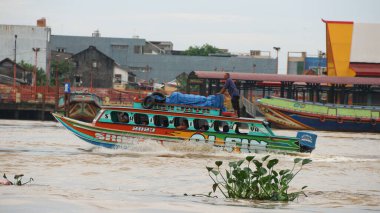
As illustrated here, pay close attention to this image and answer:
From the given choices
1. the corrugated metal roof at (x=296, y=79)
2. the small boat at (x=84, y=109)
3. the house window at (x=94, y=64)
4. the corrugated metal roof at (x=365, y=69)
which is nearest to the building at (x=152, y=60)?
the house window at (x=94, y=64)

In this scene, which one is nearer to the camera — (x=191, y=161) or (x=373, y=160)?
(x=191, y=161)

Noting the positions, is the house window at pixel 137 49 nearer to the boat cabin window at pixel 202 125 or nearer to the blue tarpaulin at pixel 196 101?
the blue tarpaulin at pixel 196 101

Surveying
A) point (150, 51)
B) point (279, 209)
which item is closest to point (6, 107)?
point (279, 209)

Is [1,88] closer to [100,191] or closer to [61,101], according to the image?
[61,101]

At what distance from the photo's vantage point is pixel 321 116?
5216 centimetres

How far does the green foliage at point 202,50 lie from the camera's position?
4961 inches

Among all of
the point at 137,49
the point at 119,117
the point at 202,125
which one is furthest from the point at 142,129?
the point at 137,49

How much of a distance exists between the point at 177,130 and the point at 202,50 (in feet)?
339

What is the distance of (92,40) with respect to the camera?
10394 cm

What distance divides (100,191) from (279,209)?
363cm

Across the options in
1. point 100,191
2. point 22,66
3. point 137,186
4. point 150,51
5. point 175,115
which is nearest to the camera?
point 100,191

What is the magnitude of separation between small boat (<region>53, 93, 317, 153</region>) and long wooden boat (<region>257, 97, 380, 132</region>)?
89.2 ft

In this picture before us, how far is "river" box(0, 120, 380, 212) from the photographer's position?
12.9 metres

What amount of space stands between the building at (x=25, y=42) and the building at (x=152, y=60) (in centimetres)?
889
